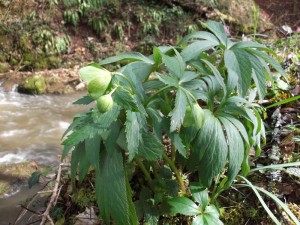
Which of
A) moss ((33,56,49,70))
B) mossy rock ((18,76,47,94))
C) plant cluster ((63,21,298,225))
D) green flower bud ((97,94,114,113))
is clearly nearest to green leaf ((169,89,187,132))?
plant cluster ((63,21,298,225))

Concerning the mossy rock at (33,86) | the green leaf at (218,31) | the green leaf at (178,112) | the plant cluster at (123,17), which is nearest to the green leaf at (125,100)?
the green leaf at (178,112)

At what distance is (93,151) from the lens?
3.33ft

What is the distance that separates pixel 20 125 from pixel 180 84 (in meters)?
4.26

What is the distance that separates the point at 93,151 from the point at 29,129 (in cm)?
400

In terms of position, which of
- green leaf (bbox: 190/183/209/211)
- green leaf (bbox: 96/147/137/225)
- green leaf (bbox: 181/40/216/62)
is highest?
green leaf (bbox: 181/40/216/62)

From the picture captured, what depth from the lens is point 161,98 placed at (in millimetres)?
1252

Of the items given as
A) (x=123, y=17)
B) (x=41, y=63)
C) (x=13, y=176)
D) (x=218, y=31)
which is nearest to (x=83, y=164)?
(x=218, y=31)

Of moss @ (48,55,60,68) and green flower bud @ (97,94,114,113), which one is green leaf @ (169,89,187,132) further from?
moss @ (48,55,60,68)

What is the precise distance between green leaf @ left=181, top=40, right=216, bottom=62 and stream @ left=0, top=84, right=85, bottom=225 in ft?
6.31

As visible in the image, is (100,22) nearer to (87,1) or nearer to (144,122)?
(87,1)

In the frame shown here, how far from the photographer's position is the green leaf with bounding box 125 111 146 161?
0.93 m

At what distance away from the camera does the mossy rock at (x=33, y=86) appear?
19.7ft

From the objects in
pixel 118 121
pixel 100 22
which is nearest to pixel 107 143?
pixel 118 121

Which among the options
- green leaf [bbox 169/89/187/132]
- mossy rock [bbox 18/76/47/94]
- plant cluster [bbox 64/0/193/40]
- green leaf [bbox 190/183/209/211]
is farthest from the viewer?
plant cluster [bbox 64/0/193/40]
